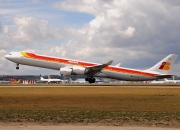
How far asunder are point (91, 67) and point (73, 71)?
4.09m

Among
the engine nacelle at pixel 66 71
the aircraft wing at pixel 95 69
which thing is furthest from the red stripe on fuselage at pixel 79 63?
the engine nacelle at pixel 66 71

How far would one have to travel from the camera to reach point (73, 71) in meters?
71.6

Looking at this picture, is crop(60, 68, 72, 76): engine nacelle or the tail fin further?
the tail fin

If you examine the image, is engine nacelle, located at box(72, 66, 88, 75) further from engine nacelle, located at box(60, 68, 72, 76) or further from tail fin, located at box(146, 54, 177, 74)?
tail fin, located at box(146, 54, 177, 74)

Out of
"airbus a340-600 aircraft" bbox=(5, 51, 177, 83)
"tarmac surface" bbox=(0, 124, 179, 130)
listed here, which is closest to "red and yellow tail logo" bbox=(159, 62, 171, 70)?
"airbus a340-600 aircraft" bbox=(5, 51, 177, 83)

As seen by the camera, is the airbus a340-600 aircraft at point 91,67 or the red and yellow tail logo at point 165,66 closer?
the airbus a340-600 aircraft at point 91,67

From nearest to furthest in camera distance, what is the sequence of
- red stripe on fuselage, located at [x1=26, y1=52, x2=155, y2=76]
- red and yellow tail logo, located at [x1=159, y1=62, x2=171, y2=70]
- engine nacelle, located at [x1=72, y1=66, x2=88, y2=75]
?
1. red stripe on fuselage, located at [x1=26, y1=52, x2=155, y2=76]
2. engine nacelle, located at [x1=72, y1=66, x2=88, y2=75]
3. red and yellow tail logo, located at [x1=159, y1=62, x2=171, y2=70]

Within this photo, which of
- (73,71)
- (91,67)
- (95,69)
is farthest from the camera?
(95,69)

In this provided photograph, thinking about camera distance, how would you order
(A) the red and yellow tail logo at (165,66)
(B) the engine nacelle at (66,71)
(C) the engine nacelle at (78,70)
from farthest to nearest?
(A) the red and yellow tail logo at (165,66) → (C) the engine nacelle at (78,70) → (B) the engine nacelle at (66,71)

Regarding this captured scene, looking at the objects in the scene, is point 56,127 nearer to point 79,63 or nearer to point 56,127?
point 56,127

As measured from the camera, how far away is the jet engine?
70562 mm

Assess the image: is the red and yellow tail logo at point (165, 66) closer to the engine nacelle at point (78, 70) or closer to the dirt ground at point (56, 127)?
the engine nacelle at point (78, 70)

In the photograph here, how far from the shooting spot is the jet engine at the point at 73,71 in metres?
70.6

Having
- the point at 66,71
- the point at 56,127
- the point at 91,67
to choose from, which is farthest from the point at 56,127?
the point at 91,67
